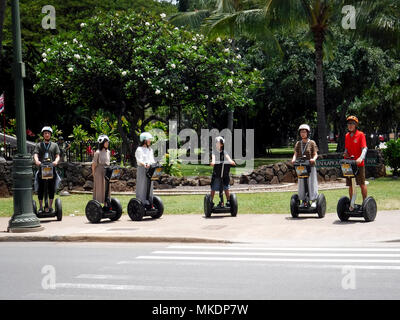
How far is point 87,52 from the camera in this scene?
2397cm

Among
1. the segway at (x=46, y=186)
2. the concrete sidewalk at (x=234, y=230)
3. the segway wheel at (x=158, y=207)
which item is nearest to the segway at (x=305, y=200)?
the concrete sidewalk at (x=234, y=230)

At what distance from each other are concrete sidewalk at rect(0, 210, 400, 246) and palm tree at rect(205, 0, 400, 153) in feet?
38.8

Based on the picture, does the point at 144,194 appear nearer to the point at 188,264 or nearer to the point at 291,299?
the point at 188,264

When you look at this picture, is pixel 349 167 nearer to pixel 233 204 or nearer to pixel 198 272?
pixel 233 204

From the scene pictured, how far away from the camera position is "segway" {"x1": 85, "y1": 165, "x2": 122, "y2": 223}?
12.6 m

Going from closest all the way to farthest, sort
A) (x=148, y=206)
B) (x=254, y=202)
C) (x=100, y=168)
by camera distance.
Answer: (x=100, y=168), (x=148, y=206), (x=254, y=202)

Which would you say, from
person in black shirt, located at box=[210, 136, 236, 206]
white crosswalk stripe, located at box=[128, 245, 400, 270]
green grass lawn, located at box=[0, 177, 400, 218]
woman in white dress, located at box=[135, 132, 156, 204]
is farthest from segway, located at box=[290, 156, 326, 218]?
woman in white dress, located at box=[135, 132, 156, 204]

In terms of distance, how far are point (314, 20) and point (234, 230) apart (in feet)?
48.5

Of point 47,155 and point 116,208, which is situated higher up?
point 47,155

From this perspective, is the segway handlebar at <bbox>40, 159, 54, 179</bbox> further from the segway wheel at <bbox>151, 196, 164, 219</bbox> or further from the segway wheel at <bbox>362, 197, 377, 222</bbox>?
the segway wheel at <bbox>362, 197, 377, 222</bbox>

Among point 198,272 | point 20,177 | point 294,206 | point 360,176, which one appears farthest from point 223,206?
point 198,272

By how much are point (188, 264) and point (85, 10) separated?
31.7 m

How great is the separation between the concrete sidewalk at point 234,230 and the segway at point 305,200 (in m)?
0.19

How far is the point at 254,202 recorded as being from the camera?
16.0 m
